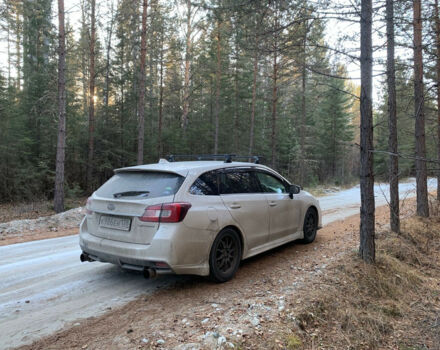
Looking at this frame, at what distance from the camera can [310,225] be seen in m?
6.52

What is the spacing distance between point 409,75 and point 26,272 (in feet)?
43.9

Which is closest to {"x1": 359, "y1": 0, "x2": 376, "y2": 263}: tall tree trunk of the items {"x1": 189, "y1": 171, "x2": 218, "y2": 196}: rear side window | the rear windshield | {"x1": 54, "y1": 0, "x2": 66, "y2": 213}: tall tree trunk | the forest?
the forest

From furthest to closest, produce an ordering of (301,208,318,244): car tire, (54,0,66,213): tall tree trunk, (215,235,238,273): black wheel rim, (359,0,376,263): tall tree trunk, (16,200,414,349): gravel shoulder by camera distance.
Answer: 1. (54,0,66,213): tall tree trunk
2. (301,208,318,244): car tire
3. (359,0,376,263): tall tree trunk
4. (215,235,238,273): black wheel rim
5. (16,200,414,349): gravel shoulder

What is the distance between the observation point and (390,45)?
6930mm

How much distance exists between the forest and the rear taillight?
3559mm

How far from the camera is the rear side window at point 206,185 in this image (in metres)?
4.15

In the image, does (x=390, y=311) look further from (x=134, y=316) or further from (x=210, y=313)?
(x=134, y=316)

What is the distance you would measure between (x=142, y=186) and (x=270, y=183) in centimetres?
244

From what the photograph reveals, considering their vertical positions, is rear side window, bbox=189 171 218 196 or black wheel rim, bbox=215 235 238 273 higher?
rear side window, bbox=189 171 218 196

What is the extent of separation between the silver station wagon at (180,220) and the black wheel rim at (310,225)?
1.44 metres

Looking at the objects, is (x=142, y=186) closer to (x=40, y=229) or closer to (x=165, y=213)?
(x=165, y=213)

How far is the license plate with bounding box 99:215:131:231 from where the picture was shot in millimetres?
3980

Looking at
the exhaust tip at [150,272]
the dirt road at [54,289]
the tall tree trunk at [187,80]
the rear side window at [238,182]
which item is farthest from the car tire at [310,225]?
the tall tree trunk at [187,80]

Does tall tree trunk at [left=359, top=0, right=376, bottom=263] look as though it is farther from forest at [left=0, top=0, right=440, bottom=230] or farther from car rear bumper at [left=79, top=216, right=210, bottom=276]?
car rear bumper at [left=79, top=216, right=210, bottom=276]
